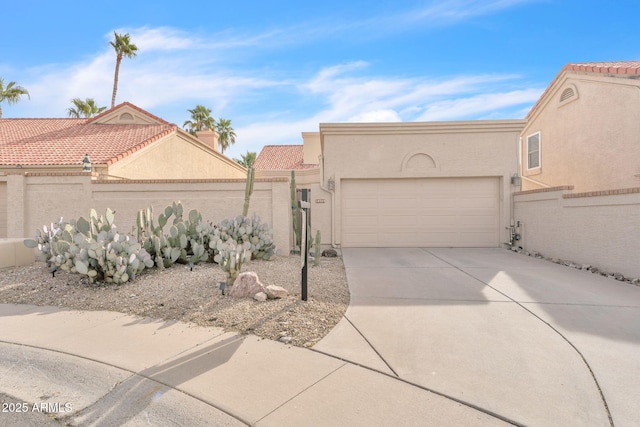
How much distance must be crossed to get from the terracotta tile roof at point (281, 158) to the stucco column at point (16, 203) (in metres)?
14.6

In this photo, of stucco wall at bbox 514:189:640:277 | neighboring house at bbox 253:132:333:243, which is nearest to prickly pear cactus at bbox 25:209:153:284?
neighboring house at bbox 253:132:333:243

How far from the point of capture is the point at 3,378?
344cm

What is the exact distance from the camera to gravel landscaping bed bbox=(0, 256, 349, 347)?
4676 mm

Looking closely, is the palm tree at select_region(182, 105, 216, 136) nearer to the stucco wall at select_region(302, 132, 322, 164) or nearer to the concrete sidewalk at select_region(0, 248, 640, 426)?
the stucco wall at select_region(302, 132, 322, 164)

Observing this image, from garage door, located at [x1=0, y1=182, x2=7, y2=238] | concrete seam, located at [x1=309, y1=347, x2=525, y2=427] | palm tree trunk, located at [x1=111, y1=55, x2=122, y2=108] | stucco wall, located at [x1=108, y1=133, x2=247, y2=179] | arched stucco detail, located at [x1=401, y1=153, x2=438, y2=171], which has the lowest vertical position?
concrete seam, located at [x1=309, y1=347, x2=525, y2=427]

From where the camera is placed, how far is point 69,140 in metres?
15.9

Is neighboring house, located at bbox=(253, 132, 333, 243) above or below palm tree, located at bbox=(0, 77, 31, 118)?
below

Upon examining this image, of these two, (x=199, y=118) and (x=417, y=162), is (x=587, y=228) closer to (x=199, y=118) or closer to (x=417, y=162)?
(x=417, y=162)

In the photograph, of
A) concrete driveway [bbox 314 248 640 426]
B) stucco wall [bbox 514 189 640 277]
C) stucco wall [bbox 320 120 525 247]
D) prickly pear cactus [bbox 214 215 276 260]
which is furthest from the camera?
stucco wall [bbox 320 120 525 247]

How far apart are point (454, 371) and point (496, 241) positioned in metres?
10.3

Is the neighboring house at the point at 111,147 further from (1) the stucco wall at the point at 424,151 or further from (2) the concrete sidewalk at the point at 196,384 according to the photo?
(2) the concrete sidewalk at the point at 196,384

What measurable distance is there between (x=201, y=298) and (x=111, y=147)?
41.0 ft

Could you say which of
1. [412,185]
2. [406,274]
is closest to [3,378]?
[406,274]

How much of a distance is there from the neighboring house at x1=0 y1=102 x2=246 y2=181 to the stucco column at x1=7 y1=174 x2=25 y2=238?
1.97 meters
